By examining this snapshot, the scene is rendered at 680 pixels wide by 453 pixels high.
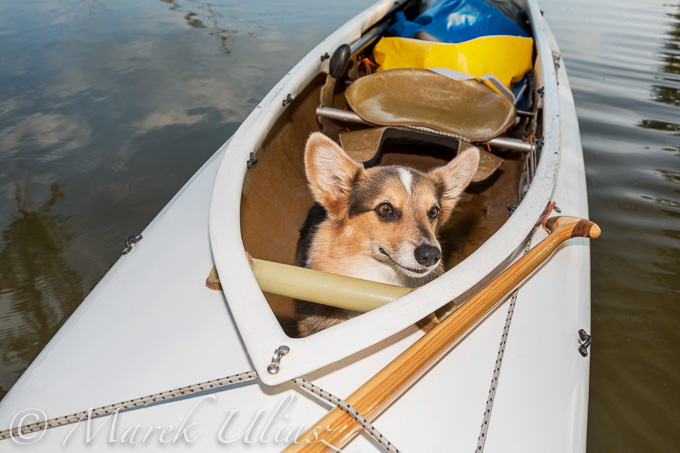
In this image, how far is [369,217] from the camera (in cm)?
210

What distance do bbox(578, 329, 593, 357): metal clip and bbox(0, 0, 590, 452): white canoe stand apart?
4 centimetres

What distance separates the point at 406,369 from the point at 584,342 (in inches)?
45.8

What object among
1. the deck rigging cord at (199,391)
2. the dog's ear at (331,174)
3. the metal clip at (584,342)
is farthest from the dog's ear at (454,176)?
the deck rigging cord at (199,391)

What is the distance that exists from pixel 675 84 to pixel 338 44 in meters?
6.24

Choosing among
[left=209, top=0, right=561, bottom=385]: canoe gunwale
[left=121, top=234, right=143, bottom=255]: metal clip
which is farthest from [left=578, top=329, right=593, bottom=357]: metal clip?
[left=121, top=234, right=143, bottom=255]: metal clip

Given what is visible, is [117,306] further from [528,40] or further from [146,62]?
[146,62]

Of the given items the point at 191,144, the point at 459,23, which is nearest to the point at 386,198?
the point at 459,23

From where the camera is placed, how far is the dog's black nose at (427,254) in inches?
70.4

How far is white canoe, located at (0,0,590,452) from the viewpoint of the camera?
4.54ft

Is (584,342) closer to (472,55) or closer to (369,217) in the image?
(369,217)

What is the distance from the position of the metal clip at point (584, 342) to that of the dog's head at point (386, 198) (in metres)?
0.76

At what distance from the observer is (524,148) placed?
3.05 meters

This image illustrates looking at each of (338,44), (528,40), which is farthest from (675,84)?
(338,44)

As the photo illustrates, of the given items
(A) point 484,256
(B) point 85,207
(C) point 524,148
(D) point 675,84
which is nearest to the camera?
(A) point 484,256
